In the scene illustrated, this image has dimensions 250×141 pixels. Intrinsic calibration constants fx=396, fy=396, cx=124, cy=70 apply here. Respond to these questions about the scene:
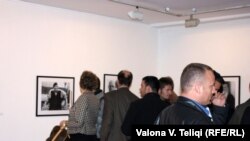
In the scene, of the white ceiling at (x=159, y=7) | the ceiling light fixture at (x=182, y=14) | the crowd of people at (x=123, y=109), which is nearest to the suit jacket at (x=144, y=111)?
the crowd of people at (x=123, y=109)

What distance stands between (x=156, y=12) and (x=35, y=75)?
109 inches

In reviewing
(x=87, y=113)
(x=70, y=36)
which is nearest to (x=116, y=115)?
(x=87, y=113)

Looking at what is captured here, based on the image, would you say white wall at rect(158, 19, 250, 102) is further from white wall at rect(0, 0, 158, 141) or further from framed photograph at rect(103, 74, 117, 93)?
framed photograph at rect(103, 74, 117, 93)

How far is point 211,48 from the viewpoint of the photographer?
9.07m

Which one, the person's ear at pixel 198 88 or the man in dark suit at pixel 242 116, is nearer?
the person's ear at pixel 198 88

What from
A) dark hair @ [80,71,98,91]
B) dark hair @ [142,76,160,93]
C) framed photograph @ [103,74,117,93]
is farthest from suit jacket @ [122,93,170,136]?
framed photograph @ [103,74,117,93]

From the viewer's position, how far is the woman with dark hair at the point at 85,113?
5.46 metres

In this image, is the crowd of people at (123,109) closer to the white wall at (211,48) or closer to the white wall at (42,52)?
the white wall at (42,52)

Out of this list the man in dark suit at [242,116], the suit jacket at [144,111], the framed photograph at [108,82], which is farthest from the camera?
the framed photograph at [108,82]

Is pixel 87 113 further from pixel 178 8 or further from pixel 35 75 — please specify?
pixel 178 8

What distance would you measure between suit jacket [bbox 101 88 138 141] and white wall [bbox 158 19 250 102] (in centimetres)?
380

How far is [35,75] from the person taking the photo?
24.0 feet

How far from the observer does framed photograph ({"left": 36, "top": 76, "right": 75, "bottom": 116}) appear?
7355 mm

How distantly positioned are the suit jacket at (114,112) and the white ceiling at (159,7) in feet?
6.95
